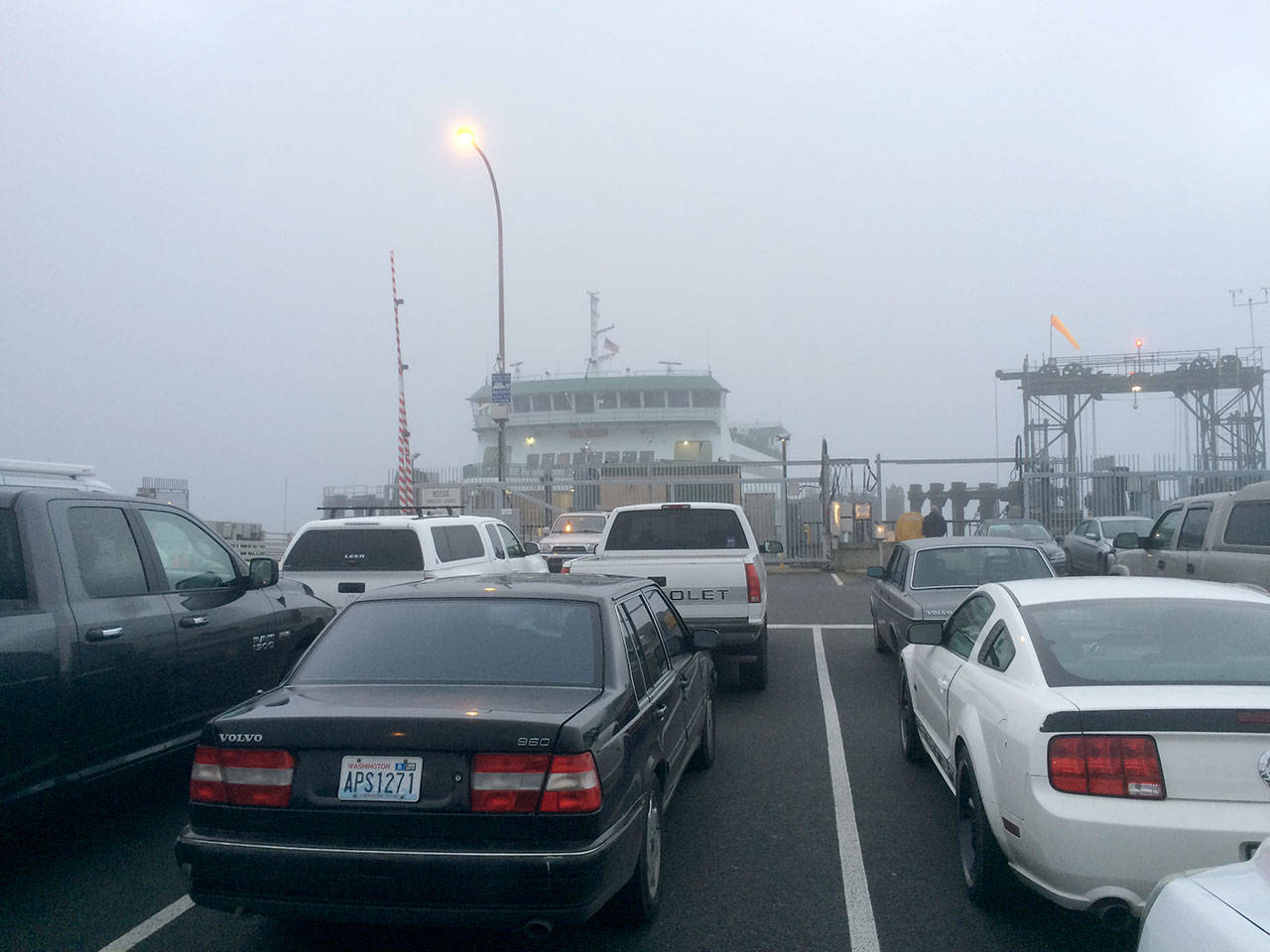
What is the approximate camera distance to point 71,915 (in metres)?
4.64

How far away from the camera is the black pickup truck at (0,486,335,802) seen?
4.87 metres

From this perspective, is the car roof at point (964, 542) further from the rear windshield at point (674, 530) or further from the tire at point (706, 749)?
the tire at point (706, 749)

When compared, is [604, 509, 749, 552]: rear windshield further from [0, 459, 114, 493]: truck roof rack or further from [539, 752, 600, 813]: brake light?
[539, 752, 600, 813]: brake light

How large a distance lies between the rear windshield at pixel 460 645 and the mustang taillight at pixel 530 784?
68 cm

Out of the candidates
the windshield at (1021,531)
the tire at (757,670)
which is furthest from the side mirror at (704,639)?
the windshield at (1021,531)

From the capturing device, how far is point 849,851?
5469 mm

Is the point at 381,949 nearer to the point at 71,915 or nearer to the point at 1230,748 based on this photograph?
the point at 71,915

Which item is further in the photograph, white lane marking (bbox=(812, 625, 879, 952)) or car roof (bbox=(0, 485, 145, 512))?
car roof (bbox=(0, 485, 145, 512))

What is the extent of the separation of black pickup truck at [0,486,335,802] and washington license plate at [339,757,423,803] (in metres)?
1.89

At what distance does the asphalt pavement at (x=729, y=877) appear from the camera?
437cm

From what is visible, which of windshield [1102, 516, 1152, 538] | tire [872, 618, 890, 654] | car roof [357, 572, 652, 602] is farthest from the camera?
windshield [1102, 516, 1152, 538]

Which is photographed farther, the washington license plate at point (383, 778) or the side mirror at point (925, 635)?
the side mirror at point (925, 635)

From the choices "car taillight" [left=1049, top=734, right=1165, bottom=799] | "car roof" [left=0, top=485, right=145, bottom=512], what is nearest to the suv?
"car roof" [left=0, top=485, right=145, bottom=512]

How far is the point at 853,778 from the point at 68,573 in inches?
186
